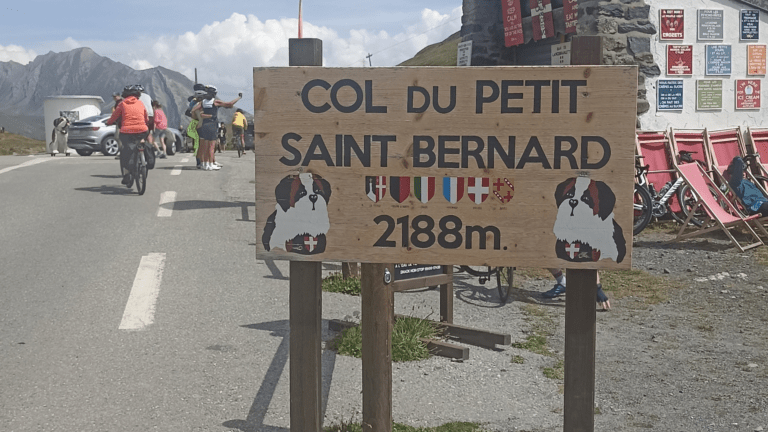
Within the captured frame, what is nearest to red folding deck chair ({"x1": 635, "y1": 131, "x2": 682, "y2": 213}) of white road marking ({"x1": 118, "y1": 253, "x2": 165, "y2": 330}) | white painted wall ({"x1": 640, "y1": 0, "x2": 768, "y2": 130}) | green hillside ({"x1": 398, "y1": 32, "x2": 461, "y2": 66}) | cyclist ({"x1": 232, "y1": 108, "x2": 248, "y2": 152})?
white painted wall ({"x1": 640, "y1": 0, "x2": 768, "y2": 130})

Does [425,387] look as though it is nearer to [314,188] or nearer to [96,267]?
[314,188]

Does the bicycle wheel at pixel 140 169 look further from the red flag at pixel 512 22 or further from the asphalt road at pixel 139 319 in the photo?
the red flag at pixel 512 22

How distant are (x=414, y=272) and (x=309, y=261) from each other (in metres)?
2.79

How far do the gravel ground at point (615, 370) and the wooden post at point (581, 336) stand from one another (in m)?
1.00

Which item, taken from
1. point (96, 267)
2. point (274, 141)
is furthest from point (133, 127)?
point (274, 141)

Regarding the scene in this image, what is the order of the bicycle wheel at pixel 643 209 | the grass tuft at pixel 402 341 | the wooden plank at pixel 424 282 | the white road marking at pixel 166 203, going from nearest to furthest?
the grass tuft at pixel 402 341
the wooden plank at pixel 424 282
the bicycle wheel at pixel 643 209
the white road marking at pixel 166 203

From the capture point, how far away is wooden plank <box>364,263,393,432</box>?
3814 millimetres

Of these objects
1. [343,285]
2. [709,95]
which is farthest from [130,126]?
[709,95]

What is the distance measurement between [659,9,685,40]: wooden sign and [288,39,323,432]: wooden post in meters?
11.4

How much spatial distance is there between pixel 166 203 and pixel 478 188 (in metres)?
10.00

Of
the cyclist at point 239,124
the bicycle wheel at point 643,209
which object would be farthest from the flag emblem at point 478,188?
the cyclist at point 239,124

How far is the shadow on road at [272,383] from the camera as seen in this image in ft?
14.1

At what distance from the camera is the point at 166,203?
1262 centimetres

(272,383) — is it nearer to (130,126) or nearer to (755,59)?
(130,126)
